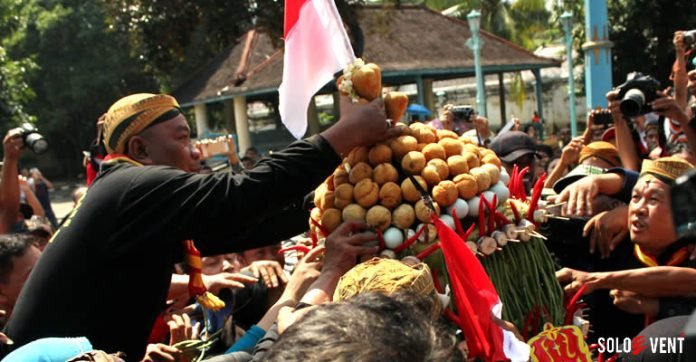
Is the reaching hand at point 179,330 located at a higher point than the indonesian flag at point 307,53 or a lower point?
lower

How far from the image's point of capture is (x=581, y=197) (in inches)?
126

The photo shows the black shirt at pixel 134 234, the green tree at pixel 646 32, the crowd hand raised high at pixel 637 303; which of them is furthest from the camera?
the green tree at pixel 646 32

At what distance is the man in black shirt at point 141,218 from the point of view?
215cm

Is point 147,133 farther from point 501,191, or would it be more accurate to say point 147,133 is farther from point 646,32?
point 646,32

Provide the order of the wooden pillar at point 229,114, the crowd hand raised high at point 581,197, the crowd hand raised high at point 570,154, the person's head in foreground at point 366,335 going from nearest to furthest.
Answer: the person's head in foreground at point 366,335 < the crowd hand raised high at point 581,197 < the crowd hand raised high at point 570,154 < the wooden pillar at point 229,114

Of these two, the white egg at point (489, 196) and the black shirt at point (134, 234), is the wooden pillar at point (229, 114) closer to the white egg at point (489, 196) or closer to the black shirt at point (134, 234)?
the black shirt at point (134, 234)

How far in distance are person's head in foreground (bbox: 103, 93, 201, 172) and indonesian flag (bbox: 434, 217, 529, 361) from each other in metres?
1.09

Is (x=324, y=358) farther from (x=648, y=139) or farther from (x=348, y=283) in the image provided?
(x=648, y=139)

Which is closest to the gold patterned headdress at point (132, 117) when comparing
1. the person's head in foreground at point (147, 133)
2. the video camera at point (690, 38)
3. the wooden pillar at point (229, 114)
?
the person's head in foreground at point (147, 133)

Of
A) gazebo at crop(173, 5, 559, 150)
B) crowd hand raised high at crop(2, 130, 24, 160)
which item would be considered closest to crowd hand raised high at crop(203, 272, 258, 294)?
crowd hand raised high at crop(2, 130, 24, 160)

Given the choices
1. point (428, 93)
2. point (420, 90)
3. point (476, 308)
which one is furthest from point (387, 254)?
point (428, 93)

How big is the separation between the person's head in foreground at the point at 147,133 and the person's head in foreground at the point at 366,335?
1.40m

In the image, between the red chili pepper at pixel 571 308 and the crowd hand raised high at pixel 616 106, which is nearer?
the red chili pepper at pixel 571 308

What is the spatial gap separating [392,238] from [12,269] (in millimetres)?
2001
